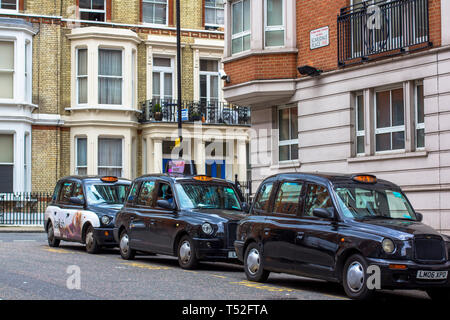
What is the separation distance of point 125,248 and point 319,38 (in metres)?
7.82

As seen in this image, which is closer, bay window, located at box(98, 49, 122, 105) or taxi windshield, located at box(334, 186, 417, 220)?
taxi windshield, located at box(334, 186, 417, 220)

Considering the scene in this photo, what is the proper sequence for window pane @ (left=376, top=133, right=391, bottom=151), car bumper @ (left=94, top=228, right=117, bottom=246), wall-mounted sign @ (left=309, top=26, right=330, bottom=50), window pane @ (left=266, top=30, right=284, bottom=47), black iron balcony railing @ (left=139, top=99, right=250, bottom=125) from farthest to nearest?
black iron balcony railing @ (left=139, top=99, right=250, bottom=125) → window pane @ (left=266, top=30, right=284, bottom=47) → wall-mounted sign @ (left=309, top=26, right=330, bottom=50) → window pane @ (left=376, top=133, right=391, bottom=151) → car bumper @ (left=94, top=228, right=117, bottom=246)

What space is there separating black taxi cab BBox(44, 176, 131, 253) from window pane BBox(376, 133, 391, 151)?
5.99m

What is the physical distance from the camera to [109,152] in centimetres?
3528

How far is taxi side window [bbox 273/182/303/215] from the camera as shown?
12442 millimetres

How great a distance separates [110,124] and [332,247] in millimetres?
24363

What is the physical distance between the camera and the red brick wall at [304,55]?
2095cm

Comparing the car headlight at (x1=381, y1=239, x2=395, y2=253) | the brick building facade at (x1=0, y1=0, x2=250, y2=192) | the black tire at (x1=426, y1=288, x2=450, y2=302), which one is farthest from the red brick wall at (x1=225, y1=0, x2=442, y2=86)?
the brick building facade at (x1=0, y1=0, x2=250, y2=192)

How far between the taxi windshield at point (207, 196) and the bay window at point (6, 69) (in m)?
18.9

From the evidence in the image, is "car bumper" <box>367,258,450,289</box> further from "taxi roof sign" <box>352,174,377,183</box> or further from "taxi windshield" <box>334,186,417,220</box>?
"taxi roof sign" <box>352,174,377,183</box>

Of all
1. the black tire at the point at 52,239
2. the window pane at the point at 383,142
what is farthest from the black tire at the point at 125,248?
the window pane at the point at 383,142

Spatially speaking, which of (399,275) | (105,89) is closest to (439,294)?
(399,275)

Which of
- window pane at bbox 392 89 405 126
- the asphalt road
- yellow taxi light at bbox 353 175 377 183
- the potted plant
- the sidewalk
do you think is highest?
the potted plant

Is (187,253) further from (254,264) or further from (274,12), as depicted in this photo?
(274,12)
